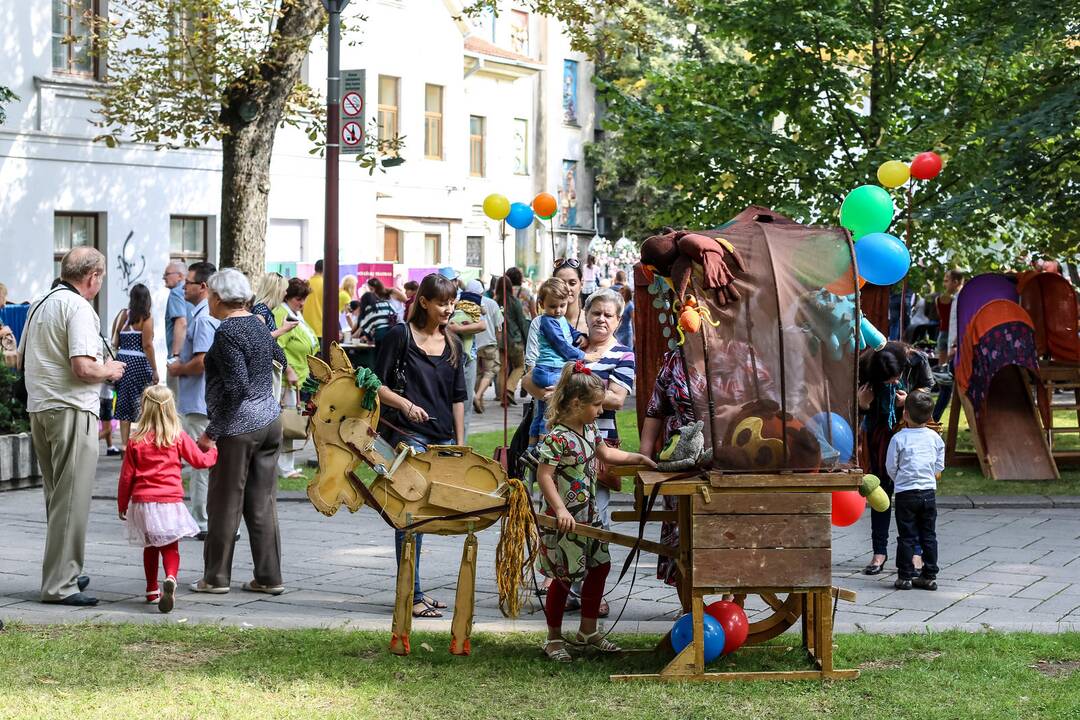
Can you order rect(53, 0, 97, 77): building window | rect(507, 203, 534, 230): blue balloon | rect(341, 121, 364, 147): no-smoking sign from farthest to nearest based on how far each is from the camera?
1. rect(53, 0, 97, 77): building window
2. rect(507, 203, 534, 230): blue balloon
3. rect(341, 121, 364, 147): no-smoking sign

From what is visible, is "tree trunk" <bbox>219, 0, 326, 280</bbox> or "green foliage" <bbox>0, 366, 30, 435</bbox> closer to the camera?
"green foliage" <bbox>0, 366, 30, 435</bbox>

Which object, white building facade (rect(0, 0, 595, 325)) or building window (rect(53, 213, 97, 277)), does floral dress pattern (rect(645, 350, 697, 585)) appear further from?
building window (rect(53, 213, 97, 277))

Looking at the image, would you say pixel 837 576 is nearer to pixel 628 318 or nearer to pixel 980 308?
pixel 980 308

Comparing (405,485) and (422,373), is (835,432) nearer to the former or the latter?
(405,485)

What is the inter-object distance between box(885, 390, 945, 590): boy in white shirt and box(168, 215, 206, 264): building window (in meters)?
A: 17.2

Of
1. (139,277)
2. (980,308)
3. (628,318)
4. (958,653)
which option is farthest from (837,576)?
(139,277)

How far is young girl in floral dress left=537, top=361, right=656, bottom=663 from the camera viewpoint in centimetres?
668

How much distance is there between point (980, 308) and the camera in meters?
13.5

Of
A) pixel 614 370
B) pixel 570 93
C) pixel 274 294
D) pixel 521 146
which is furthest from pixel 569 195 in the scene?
pixel 614 370

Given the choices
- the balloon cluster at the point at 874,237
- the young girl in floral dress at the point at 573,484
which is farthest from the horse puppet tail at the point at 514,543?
the balloon cluster at the point at 874,237

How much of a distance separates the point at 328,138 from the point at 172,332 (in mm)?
2933

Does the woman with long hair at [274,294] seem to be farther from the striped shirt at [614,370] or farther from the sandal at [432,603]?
the striped shirt at [614,370]

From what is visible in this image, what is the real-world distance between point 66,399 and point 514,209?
8.02 m

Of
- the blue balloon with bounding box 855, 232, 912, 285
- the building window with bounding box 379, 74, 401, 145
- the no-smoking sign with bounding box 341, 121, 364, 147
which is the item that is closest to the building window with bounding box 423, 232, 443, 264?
the building window with bounding box 379, 74, 401, 145
